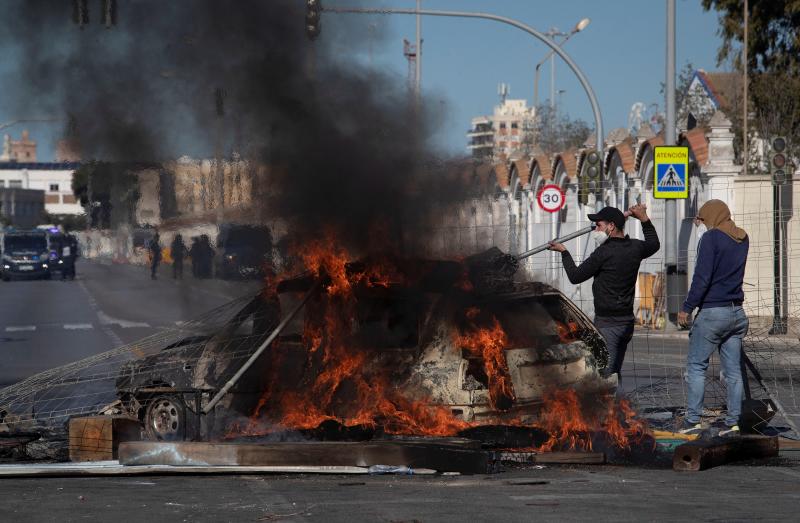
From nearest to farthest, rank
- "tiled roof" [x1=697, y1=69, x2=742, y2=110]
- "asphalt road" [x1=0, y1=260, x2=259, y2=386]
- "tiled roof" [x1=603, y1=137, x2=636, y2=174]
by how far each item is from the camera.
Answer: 1. "asphalt road" [x1=0, y1=260, x2=259, y2=386]
2. "tiled roof" [x1=603, y1=137, x2=636, y2=174]
3. "tiled roof" [x1=697, y1=69, x2=742, y2=110]

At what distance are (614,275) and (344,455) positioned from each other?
288 cm

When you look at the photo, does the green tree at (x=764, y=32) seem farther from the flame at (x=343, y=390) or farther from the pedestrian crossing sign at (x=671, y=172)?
the flame at (x=343, y=390)

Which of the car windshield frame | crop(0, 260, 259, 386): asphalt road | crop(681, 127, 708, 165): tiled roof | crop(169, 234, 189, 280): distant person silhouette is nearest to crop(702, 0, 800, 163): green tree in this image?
crop(681, 127, 708, 165): tiled roof

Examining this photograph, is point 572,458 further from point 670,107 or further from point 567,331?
point 670,107

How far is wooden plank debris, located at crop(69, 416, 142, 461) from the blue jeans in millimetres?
4130

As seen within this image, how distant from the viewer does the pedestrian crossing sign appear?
2142 centimetres

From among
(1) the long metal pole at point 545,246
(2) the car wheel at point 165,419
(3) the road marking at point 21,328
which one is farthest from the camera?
(3) the road marking at point 21,328

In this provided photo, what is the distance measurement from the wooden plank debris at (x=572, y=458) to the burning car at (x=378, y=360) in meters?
0.34

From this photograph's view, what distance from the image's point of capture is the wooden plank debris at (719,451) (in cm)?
813

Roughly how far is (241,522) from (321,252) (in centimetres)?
338

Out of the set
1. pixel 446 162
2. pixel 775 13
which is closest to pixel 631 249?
pixel 446 162

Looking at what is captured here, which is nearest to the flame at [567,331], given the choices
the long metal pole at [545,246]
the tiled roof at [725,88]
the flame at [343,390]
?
the long metal pole at [545,246]

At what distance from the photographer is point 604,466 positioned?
27.1ft

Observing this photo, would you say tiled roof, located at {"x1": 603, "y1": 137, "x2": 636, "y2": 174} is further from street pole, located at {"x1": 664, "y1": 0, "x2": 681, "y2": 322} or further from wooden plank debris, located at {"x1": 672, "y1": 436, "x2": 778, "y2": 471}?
wooden plank debris, located at {"x1": 672, "y1": 436, "x2": 778, "y2": 471}
